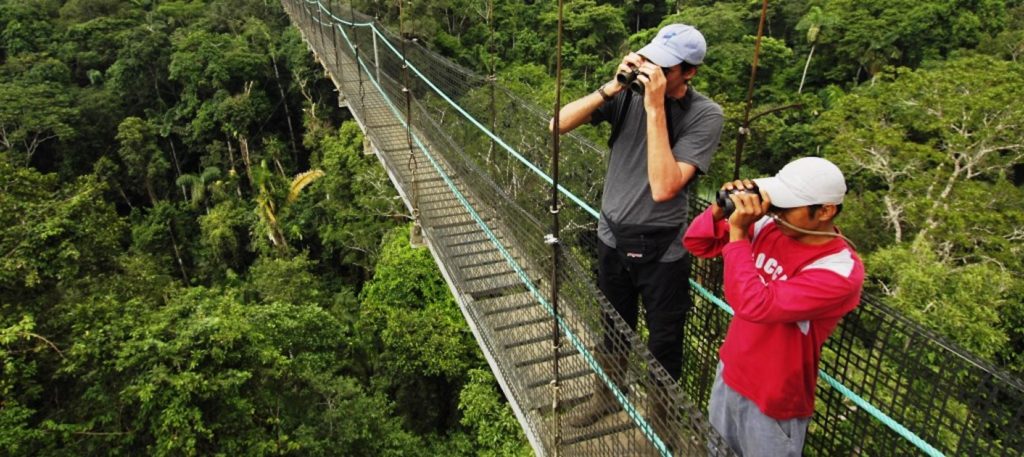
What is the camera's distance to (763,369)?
1.02m

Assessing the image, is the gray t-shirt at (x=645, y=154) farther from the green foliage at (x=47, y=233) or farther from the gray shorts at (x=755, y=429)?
the green foliage at (x=47, y=233)

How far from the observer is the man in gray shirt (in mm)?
1167

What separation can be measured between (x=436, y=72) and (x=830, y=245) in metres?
4.43

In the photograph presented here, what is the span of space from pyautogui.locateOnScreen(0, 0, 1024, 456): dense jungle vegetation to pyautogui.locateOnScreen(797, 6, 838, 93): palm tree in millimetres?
90

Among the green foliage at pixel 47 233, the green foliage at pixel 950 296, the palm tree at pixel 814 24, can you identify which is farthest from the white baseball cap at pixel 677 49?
the palm tree at pixel 814 24

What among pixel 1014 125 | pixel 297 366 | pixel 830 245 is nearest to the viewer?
pixel 830 245

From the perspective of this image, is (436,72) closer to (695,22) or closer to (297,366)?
(297,366)

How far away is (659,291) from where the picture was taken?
1.35 metres

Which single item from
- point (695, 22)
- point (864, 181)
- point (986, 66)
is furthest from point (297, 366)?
point (695, 22)

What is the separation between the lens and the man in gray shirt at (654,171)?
3.83 feet

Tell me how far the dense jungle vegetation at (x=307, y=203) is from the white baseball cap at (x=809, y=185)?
377cm

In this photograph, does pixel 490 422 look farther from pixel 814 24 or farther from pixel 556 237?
pixel 814 24

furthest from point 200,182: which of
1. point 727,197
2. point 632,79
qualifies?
point 727,197

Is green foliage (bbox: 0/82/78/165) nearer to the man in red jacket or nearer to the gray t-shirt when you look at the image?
the gray t-shirt
